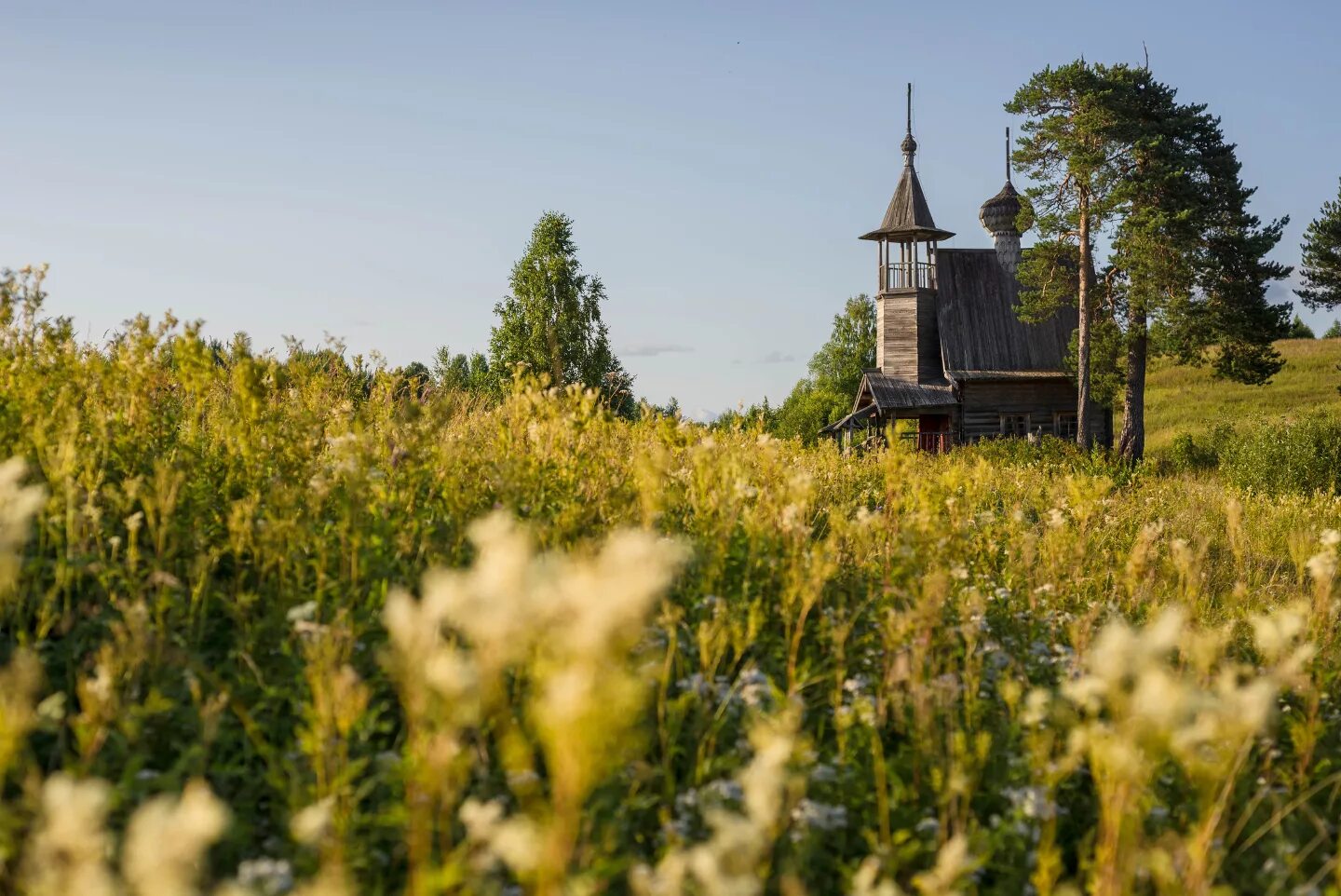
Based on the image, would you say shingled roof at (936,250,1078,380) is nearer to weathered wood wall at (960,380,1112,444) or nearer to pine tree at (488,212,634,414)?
weathered wood wall at (960,380,1112,444)

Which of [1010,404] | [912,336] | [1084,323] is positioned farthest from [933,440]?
[1084,323]

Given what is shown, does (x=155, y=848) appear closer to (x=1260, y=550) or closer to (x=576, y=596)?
(x=576, y=596)

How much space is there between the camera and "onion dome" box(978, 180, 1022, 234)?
38.3m

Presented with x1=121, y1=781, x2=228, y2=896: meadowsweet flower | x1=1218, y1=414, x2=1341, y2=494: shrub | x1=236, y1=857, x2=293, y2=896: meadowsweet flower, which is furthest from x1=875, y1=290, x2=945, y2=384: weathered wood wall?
x1=121, y1=781, x2=228, y2=896: meadowsweet flower

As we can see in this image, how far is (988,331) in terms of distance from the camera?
3469 centimetres

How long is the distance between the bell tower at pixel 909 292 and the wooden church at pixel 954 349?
1.3 inches

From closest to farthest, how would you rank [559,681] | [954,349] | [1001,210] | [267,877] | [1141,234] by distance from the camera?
[559,681] → [267,877] → [1141,234] → [954,349] → [1001,210]

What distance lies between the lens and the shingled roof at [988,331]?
34.1 meters

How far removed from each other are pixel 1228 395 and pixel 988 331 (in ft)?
59.0

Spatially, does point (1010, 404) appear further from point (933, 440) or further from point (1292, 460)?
point (1292, 460)

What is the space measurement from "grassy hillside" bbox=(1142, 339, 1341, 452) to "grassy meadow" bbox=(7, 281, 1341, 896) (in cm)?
3576

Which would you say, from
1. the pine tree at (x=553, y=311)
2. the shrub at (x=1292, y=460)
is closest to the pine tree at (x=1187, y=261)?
the shrub at (x=1292, y=460)

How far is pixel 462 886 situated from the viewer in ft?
8.38

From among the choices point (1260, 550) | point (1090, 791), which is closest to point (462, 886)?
point (1090, 791)
